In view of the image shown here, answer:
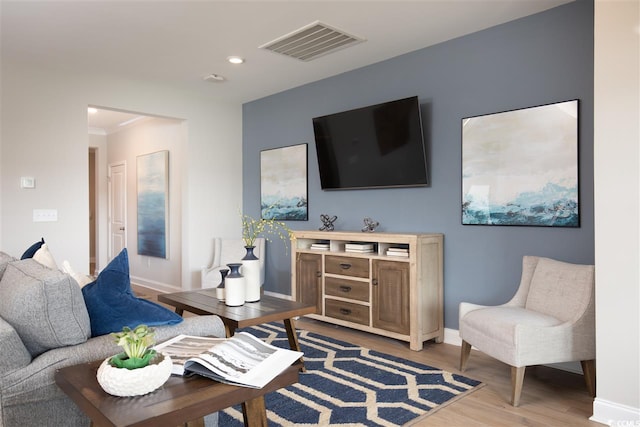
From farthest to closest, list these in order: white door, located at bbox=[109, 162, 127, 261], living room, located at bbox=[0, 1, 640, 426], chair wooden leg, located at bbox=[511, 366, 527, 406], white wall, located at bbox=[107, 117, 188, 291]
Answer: white door, located at bbox=[109, 162, 127, 261] < white wall, located at bbox=[107, 117, 188, 291] < chair wooden leg, located at bbox=[511, 366, 527, 406] < living room, located at bbox=[0, 1, 640, 426]

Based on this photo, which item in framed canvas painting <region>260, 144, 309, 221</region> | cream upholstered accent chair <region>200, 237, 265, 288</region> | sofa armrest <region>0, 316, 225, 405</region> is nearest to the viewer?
sofa armrest <region>0, 316, 225, 405</region>

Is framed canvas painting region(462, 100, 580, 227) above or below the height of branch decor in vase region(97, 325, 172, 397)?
above

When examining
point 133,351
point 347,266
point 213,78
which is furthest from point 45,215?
point 133,351

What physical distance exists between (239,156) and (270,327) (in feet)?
8.41

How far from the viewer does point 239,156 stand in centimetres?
593

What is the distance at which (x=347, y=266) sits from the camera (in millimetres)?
4000

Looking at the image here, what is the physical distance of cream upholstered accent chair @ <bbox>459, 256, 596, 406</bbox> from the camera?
2520 mm

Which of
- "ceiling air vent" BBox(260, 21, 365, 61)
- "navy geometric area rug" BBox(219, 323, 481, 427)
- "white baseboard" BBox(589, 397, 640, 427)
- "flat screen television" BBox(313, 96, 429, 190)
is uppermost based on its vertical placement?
"ceiling air vent" BBox(260, 21, 365, 61)

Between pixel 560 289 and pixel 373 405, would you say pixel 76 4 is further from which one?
pixel 560 289

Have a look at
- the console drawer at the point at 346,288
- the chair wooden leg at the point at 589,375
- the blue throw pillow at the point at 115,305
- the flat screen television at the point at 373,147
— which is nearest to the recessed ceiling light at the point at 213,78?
the flat screen television at the point at 373,147

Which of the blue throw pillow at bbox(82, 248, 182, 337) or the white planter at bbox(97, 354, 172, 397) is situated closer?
the white planter at bbox(97, 354, 172, 397)

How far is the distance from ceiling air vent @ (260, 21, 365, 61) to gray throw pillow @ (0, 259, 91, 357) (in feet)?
8.44

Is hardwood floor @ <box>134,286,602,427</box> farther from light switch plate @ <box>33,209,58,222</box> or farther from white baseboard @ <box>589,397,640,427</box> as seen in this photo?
light switch plate @ <box>33,209,58,222</box>

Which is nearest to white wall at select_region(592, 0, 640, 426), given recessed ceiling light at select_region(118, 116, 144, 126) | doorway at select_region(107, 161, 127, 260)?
recessed ceiling light at select_region(118, 116, 144, 126)
